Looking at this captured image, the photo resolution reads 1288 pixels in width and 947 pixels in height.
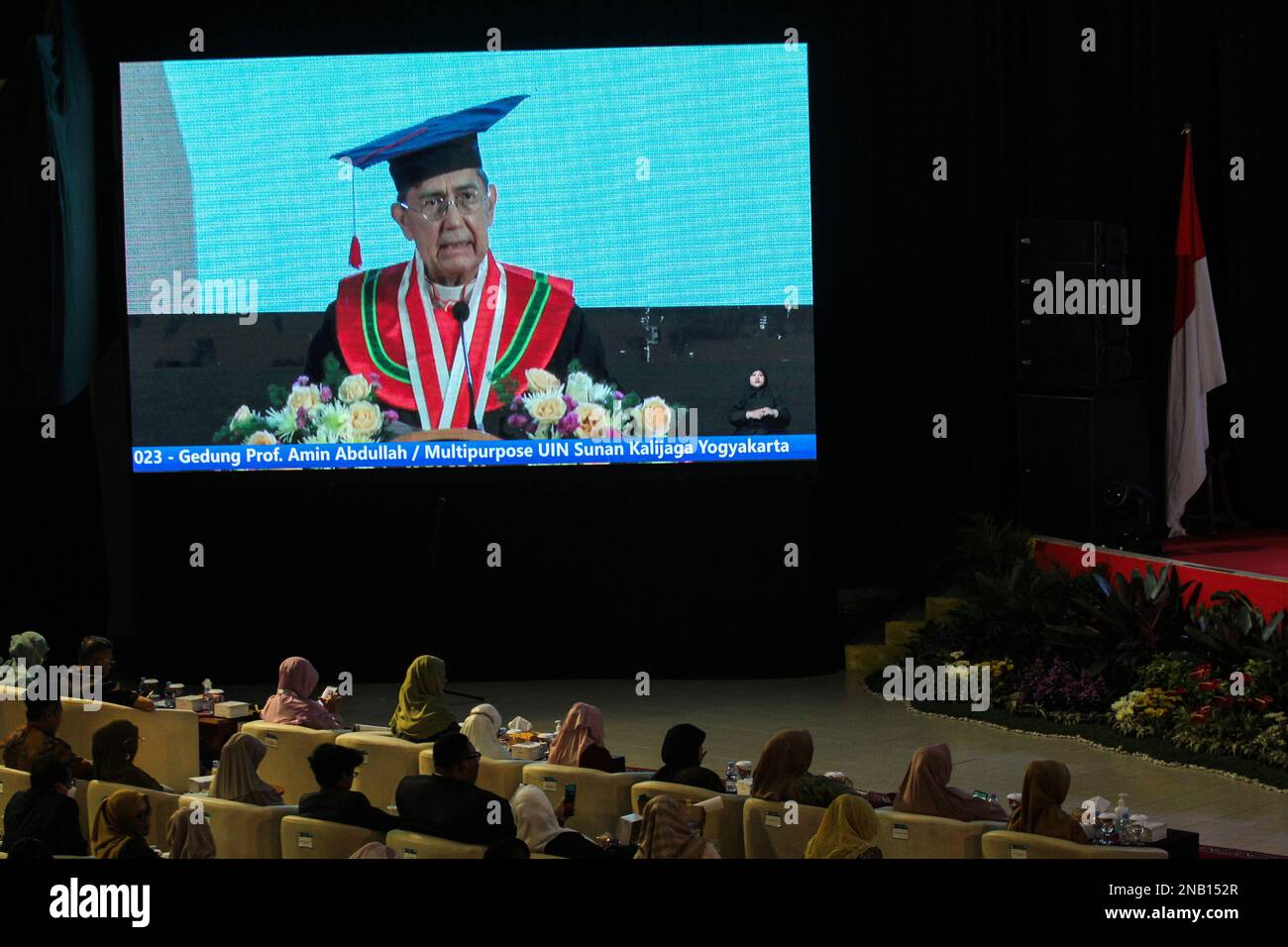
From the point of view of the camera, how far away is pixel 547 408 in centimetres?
1129

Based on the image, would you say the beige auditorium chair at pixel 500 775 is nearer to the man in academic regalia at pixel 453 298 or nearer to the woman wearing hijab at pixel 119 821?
the woman wearing hijab at pixel 119 821

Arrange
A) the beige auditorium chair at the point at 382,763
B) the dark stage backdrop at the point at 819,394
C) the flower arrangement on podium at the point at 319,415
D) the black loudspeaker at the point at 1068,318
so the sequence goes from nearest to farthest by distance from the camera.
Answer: the beige auditorium chair at the point at 382,763, the flower arrangement on podium at the point at 319,415, the black loudspeaker at the point at 1068,318, the dark stage backdrop at the point at 819,394

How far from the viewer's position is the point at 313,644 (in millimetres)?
11945

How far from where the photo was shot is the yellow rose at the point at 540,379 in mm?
11227

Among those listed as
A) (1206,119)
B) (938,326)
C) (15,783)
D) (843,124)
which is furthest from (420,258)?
(1206,119)

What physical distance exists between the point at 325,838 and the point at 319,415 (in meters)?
5.69

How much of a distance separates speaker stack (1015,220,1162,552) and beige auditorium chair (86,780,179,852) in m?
6.59

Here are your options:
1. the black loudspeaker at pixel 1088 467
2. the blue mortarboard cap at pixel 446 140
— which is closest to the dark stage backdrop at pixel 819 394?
the blue mortarboard cap at pixel 446 140

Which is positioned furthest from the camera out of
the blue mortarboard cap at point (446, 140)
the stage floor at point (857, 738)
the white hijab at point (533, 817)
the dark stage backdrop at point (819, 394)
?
the dark stage backdrop at point (819, 394)

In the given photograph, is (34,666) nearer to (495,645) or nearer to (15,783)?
(15,783)

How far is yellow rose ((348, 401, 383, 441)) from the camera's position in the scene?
11320mm

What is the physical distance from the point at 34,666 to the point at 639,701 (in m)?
3.67

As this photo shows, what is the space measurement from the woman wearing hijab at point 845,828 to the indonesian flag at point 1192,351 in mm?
7316

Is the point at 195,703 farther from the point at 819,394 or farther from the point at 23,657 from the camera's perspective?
the point at 819,394
